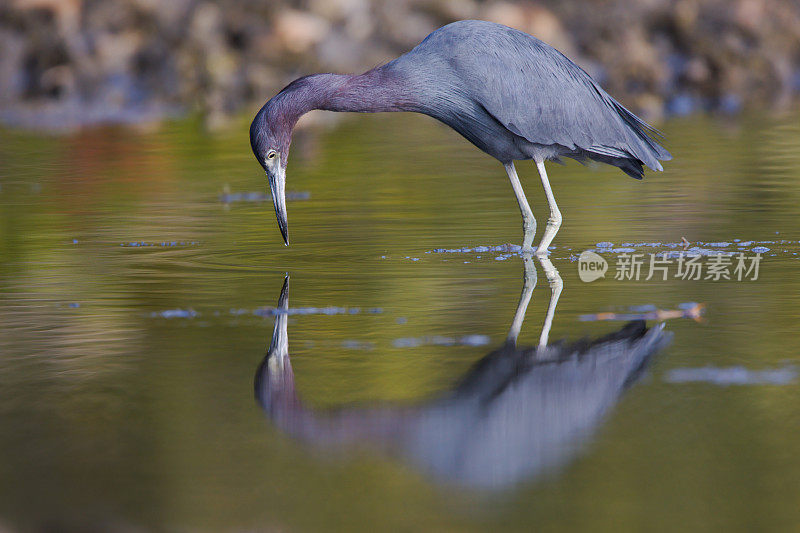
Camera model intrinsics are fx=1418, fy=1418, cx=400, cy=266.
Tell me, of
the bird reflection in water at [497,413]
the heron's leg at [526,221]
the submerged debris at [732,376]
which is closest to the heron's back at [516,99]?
the heron's leg at [526,221]

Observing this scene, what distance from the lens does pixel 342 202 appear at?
9609 mm

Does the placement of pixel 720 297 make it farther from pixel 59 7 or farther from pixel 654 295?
pixel 59 7

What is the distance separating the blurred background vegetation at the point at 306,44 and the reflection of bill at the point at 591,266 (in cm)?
1070

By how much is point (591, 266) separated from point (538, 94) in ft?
3.71

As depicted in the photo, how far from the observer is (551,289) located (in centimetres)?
639

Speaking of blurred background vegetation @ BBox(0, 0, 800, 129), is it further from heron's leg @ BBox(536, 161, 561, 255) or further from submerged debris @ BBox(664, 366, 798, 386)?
submerged debris @ BBox(664, 366, 798, 386)

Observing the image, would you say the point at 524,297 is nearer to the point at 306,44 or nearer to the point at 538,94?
the point at 538,94

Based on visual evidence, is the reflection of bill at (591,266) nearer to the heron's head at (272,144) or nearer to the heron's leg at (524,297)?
the heron's leg at (524,297)

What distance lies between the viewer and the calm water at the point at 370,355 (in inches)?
142

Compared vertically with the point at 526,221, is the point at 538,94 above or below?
above

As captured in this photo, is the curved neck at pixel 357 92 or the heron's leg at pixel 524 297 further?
the curved neck at pixel 357 92

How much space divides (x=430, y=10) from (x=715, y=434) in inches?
624
